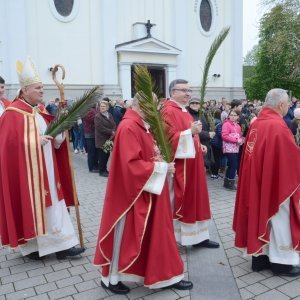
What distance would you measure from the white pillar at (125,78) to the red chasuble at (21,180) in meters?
13.5

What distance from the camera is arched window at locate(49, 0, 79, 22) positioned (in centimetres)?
1552

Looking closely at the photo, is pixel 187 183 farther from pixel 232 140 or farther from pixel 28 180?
pixel 232 140

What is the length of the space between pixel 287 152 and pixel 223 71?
1839 centimetres

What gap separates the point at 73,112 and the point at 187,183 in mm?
1537

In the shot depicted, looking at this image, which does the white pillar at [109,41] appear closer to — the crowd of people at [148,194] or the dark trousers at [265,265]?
the crowd of people at [148,194]

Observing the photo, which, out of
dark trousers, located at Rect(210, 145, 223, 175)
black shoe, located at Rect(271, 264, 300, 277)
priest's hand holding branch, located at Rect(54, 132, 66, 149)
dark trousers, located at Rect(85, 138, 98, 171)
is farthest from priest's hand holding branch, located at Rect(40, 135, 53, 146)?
dark trousers, located at Rect(85, 138, 98, 171)

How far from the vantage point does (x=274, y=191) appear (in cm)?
379

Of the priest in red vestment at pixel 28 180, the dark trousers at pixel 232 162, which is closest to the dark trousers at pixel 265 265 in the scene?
the priest in red vestment at pixel 28 180

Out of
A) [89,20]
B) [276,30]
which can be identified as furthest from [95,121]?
[276,30]

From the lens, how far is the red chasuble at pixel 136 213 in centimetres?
331

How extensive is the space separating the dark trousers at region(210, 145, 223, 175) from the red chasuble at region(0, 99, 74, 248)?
4883mm

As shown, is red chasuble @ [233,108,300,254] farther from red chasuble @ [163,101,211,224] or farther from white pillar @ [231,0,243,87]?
white pillar @ [231,0,243,87]

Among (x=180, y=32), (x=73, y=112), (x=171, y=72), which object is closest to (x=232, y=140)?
(x=73, y=112)

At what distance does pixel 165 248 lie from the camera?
11.2 ft
